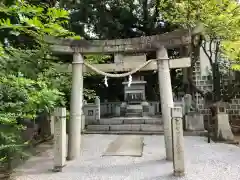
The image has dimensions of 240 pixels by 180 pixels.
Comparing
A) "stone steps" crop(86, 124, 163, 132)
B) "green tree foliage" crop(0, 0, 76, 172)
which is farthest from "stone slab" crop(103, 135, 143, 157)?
"green tree foliage" crop(0, 0, 76, 172)

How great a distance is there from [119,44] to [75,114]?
7.01 ft

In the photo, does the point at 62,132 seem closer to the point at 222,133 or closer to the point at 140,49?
the point at 140,49

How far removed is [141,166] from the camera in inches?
197

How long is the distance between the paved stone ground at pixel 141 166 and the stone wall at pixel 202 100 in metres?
7.28

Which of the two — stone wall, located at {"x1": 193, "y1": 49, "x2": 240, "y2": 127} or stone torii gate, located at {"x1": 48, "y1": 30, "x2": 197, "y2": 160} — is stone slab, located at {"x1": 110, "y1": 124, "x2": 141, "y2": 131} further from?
stone wall, located at {"x1": 193, "y1": 49, "x2": 240, "y2": 127}

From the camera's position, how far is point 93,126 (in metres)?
10.6

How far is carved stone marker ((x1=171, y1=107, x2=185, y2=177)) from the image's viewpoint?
4.31 meters

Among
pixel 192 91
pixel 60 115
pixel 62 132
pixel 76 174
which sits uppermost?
pixel 192 91

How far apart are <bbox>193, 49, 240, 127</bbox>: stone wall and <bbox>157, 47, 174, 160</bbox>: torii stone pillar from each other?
9092mm

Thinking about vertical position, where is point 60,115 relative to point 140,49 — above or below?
below

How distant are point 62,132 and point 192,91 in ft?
35.7

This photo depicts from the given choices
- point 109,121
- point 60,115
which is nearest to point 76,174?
point 60,115

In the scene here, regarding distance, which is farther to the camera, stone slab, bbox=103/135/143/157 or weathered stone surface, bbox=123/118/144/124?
weathered stone surface, bbox=123/118/144/124

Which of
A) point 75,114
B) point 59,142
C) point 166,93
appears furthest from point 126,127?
point 59,142
